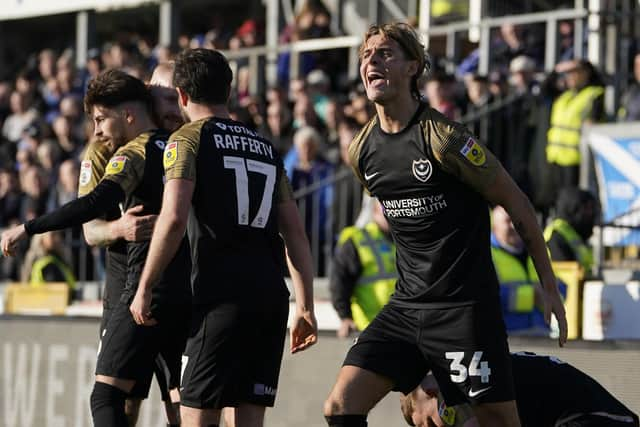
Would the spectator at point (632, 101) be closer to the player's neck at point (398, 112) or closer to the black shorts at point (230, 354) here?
the player's neck at point (398, 112)

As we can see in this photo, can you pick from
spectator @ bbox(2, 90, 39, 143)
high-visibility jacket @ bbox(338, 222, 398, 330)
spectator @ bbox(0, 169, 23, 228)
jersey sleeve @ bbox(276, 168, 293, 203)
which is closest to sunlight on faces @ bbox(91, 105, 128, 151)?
jersey sleeve @ bbox(276, 168, 293, 203)

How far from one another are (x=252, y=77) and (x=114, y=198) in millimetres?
9050

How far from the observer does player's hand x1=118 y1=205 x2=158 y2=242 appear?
6.40m

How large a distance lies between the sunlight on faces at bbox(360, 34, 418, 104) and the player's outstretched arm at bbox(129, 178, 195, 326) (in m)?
0.91

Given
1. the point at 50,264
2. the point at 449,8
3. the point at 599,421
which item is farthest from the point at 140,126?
the point at 449,8

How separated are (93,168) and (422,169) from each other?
1734 mm

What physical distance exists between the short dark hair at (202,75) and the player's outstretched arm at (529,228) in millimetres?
1237

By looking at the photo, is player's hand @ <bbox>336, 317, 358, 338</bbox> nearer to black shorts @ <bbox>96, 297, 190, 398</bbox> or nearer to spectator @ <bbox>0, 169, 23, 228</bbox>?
black shorts @ <bbox>96, 297, 190, 398</bbox>

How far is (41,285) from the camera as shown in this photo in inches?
457

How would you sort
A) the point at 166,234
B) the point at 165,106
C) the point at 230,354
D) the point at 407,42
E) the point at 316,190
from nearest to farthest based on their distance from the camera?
1. the point at 166,234
2. the point at 230,354
3. the point at 407,42
4. the point at 165,106
5. the point at 316,190

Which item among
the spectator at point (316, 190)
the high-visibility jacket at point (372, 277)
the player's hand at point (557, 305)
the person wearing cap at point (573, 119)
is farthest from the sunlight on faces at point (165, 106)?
the person wearing cap at point (573, 119)

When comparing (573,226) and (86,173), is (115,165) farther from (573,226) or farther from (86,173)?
(573,226)

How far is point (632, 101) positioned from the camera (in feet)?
37.5

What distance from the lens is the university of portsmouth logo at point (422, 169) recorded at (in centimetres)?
574
